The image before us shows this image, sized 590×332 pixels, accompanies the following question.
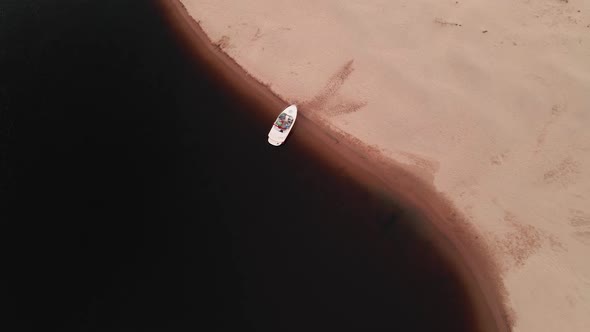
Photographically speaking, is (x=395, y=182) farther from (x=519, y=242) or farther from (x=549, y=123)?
(x=549, y=123)

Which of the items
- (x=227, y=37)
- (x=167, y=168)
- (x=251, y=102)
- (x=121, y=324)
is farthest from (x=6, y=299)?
(x=227, y=37)

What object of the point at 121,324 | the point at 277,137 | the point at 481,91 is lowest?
the point at 121,324

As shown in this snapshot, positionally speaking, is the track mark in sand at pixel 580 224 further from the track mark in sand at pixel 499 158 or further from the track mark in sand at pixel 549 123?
the track mark in sand at pixel 499 158

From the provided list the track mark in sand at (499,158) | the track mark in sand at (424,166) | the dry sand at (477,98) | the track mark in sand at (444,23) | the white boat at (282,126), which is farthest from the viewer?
the track mark in sand at (444,23)

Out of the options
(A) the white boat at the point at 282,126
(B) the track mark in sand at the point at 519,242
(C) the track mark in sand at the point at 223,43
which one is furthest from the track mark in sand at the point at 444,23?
(C) the track mark in sand at the point at 223,43

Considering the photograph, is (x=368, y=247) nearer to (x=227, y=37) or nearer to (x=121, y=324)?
(x=121, y=324)

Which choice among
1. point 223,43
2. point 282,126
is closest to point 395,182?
point 282,126
